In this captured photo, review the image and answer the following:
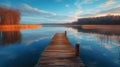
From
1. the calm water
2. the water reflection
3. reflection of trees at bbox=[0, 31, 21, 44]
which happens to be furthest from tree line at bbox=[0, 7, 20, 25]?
the water reflection

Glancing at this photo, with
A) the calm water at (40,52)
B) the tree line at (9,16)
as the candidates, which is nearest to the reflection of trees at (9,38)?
the calm water at (40,52)

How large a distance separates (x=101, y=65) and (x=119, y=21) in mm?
138740

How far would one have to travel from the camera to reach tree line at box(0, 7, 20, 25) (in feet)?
262

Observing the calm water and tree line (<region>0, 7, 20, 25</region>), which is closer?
the calm water

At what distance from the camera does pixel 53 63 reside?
35.1 ft

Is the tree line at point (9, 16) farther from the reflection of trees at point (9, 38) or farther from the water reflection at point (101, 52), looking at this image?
the water reflection at point (101, 52)

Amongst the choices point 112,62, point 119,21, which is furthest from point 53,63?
point 119,21

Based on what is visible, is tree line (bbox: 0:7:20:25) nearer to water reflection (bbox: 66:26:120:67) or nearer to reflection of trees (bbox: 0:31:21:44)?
reflection of trees (bbox: 0:31:21:44)

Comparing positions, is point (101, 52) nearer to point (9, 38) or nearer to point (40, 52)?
point (40, 52)

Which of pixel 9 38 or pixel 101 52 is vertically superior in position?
pixel 9 38

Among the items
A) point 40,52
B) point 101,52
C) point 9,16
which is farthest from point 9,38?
point 9,16

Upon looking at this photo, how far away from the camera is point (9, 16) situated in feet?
271

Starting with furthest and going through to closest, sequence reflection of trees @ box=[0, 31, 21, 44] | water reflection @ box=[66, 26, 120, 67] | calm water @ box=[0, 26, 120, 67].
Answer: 1. reflection of trees @ box=[0, 31, 21, 44]
2. water reflection @ box=[66, 26, 120, 67]
3. calm water @ box=[0, 26, 120, 67]

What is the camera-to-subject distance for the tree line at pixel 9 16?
262 feet
